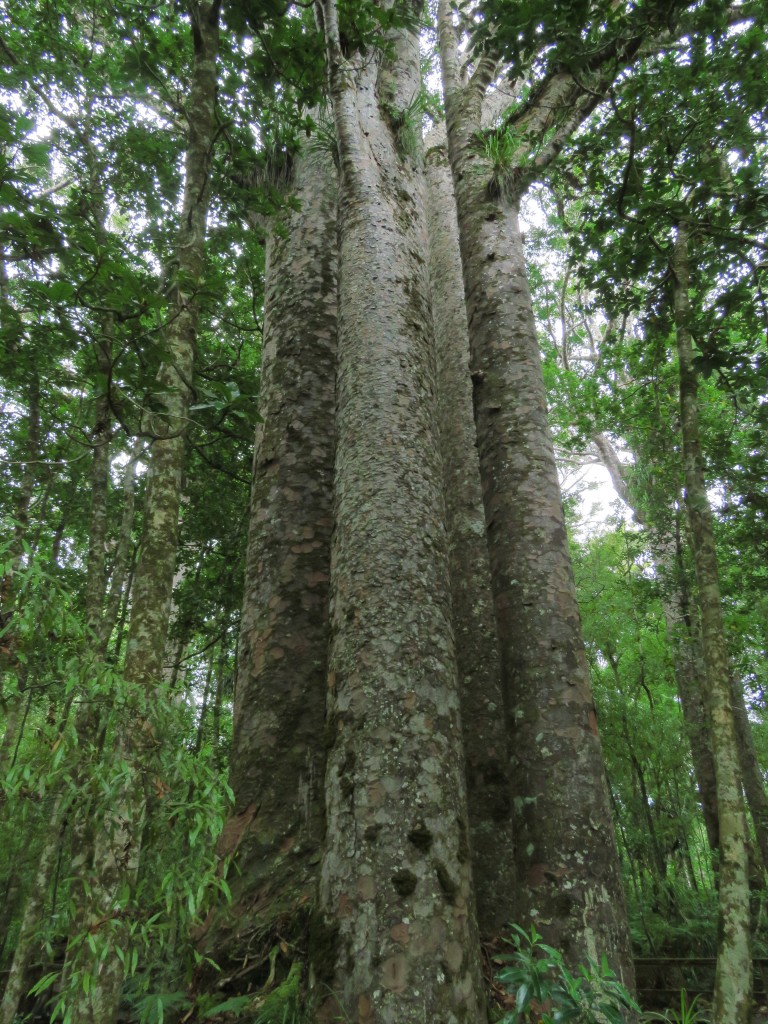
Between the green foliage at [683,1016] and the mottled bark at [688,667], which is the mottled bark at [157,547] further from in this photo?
the mottled bark at [688,667]

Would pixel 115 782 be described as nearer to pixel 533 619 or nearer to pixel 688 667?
pixel 533 619

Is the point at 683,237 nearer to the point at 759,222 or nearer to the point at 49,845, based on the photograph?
the point at 759,222

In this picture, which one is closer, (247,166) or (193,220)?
(193,220)

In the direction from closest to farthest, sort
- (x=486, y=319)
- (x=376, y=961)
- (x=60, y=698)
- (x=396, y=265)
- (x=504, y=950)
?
(x=376, y=961), (x=60, y=698), (x=504, y=950), (x=396, y=265), (x=486, y=319)

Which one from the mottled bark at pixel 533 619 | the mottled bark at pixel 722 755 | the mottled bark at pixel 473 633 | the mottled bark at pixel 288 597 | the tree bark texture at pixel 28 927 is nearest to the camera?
the mottled bark at pixel 533 619

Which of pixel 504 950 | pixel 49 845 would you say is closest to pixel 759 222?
pixel 504 950

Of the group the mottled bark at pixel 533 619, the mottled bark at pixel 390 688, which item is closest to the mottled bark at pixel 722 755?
the mottled bark at pixel 533 619

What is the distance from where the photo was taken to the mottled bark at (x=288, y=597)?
2.82m

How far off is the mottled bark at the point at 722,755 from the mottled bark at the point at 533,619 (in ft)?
1.94

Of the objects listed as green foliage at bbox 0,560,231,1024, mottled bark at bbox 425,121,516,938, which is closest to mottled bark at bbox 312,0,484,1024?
green foliage at bbox 0,560,231,1024

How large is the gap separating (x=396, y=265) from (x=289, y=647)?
2196mm

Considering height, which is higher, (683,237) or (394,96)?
(394,96)

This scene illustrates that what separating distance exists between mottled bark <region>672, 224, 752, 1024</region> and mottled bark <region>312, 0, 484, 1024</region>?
4.86ft

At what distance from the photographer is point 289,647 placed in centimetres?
339
